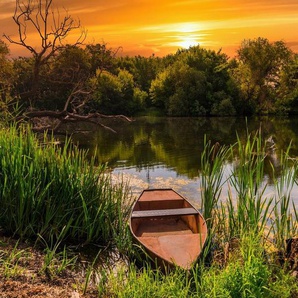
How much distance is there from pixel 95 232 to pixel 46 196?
136 centimetres

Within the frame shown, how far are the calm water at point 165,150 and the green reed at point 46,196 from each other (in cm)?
164

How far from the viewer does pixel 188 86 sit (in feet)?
195

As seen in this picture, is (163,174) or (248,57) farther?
(248,57)

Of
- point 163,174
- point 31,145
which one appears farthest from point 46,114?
point 31,145

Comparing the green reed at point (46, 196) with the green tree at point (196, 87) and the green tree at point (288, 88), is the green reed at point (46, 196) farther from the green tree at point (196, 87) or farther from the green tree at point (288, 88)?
the green tree at point (288, 88)

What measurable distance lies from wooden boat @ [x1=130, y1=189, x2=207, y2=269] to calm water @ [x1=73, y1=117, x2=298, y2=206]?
1.20 metres

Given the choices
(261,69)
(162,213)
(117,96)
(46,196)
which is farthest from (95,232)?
(261,69)

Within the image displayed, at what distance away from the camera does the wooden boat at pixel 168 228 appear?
7.14 m

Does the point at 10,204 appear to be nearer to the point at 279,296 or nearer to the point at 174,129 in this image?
the point at 279,296

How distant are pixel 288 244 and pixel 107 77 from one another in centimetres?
5051

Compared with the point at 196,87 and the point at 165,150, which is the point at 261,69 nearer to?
the point at 196,87

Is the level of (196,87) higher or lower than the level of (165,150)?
higher

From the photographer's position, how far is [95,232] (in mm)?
8609

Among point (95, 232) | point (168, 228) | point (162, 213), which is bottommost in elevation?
point (168, 228)
